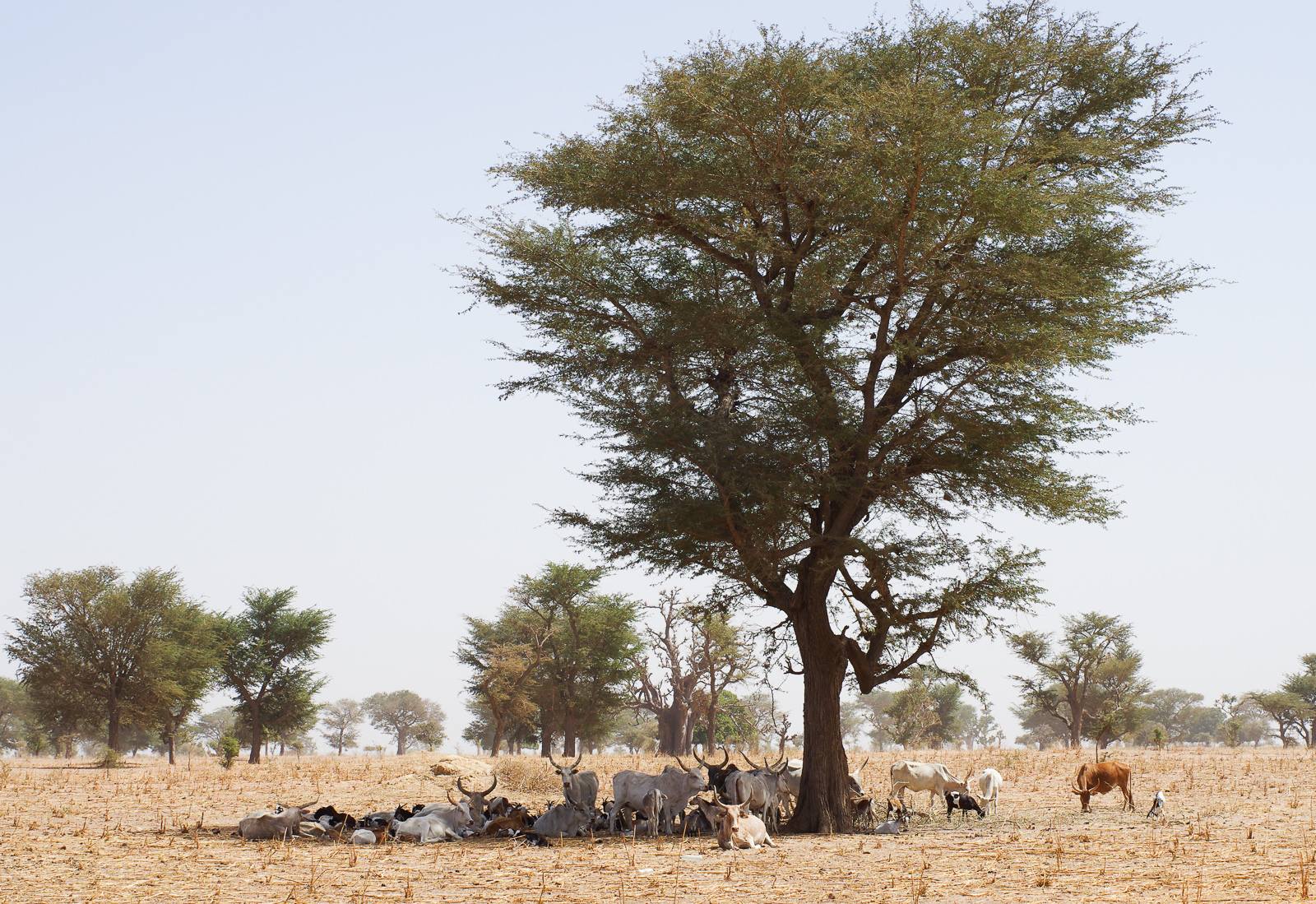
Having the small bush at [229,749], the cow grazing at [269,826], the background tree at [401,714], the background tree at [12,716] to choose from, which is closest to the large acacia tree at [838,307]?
the cow grazing at [269,826]

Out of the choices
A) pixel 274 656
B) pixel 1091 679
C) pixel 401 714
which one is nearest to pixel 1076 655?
pixel 1091 679

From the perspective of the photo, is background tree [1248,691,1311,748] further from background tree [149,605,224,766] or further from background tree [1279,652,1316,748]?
background tree [149,605,224,766]

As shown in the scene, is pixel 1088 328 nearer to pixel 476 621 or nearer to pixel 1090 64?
pixel 1090 64

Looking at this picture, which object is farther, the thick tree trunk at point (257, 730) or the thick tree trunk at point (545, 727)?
the thick tree trunk at point (545, 727)

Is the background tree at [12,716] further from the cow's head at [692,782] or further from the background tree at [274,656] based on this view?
the cow's head at [692,782]

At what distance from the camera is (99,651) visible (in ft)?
155

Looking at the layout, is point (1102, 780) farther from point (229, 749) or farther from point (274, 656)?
point (274, 656)

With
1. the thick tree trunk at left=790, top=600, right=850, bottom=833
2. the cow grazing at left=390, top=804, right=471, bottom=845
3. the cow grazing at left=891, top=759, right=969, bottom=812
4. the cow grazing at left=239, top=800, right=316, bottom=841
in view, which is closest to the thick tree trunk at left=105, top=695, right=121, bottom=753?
the cow grazing at left=239, top=800, right=316, bottom=841

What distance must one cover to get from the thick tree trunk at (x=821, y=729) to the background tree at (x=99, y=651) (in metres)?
35.6

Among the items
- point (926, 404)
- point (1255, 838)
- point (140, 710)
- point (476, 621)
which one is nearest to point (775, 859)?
point (1255, 838)

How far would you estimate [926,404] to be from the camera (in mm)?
17703

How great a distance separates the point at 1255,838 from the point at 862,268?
903 centimetres

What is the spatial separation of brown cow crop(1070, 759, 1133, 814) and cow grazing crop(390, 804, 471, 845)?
8949mm

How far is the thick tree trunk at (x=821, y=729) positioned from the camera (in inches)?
682
